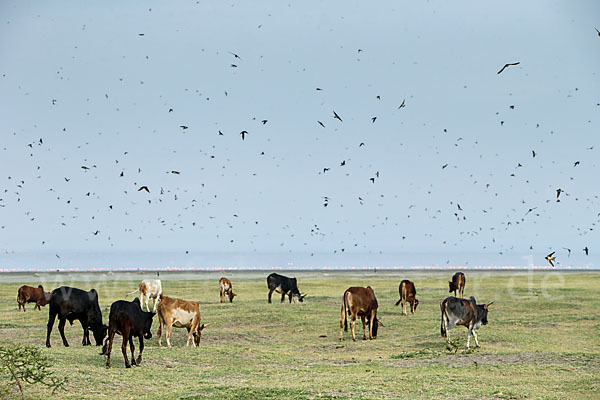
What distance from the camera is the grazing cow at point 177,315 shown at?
2159 cm

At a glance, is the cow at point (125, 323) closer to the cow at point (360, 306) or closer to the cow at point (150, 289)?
the cow at point (360, 306)

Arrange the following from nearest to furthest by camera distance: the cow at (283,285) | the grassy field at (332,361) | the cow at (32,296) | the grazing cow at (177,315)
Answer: the grassy field at (332,361) → the grazing cow at (177,315) → the cow at (32,296) → the cow at (283,285)

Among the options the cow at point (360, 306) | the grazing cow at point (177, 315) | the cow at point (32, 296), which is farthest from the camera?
the cow at point (32, 296)

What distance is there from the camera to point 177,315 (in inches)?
859

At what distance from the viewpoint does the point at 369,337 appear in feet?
83.7

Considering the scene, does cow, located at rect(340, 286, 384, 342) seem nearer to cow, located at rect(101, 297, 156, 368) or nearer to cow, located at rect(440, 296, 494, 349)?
cow, located at rect(440, 296, 494, 349)

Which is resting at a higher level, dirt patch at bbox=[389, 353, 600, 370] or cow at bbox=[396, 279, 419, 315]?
cow at bbox=[396, 279, 419, 315]

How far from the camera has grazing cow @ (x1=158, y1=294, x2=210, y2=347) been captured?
2159 cm

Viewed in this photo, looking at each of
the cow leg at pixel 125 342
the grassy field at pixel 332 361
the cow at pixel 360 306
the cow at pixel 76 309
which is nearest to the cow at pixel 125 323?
the cow leg at pixel 125 342

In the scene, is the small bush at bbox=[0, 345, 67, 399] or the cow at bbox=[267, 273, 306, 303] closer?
the small bush at bbox=[0, 345, 67, 399]

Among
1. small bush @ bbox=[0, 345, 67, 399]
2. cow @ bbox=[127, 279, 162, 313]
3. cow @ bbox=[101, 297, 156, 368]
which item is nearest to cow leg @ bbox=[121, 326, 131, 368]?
cow @ bbox=[101, 297, 156, 368]

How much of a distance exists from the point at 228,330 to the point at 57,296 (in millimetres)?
8518

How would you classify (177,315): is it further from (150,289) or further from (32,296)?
(32,296)

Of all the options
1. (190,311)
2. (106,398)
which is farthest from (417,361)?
(106,398)
